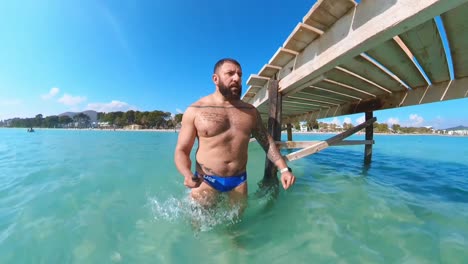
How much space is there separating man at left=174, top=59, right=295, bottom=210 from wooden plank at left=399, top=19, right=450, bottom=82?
2504 mm

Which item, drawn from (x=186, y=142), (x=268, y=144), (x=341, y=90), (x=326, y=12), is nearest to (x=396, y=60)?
(x=326, y=12)

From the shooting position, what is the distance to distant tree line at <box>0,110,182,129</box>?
115125 millimetres

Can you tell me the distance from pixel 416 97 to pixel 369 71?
223cm

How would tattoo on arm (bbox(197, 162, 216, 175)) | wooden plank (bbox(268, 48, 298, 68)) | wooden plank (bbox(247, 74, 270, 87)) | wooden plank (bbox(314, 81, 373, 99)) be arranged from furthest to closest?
wooden plank (bbox(247, 74, 270, 87))
wooden plank (bbox(314, 81, 373, 99))
wooden plank (bbox(268, 48, 298, 68))
tattoo on arm (bbox(197, 162, 216, 175))

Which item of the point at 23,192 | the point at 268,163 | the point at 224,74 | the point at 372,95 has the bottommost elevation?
the point at 23,192

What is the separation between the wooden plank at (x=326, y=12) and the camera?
8.71ft

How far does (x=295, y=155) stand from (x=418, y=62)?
2849 millimetres

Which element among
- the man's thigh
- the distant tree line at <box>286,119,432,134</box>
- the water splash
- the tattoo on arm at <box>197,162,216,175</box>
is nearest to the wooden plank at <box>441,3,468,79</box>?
the man's thigh

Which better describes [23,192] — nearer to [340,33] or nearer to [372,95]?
[340,33]

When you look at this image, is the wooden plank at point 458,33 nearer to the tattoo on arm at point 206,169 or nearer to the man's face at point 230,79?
the man's face at point 230,79

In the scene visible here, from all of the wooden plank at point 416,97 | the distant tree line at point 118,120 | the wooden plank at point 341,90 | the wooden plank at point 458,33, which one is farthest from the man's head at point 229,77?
the distant tree line at point 118,120

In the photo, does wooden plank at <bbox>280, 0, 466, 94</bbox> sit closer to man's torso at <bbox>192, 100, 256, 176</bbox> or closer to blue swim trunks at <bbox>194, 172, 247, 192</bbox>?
man's torso at <bbox>192, 100, 256, 176</bbox>

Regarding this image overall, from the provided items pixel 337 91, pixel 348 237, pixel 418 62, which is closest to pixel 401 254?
pixel 348 237

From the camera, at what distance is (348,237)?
286 centimetres
